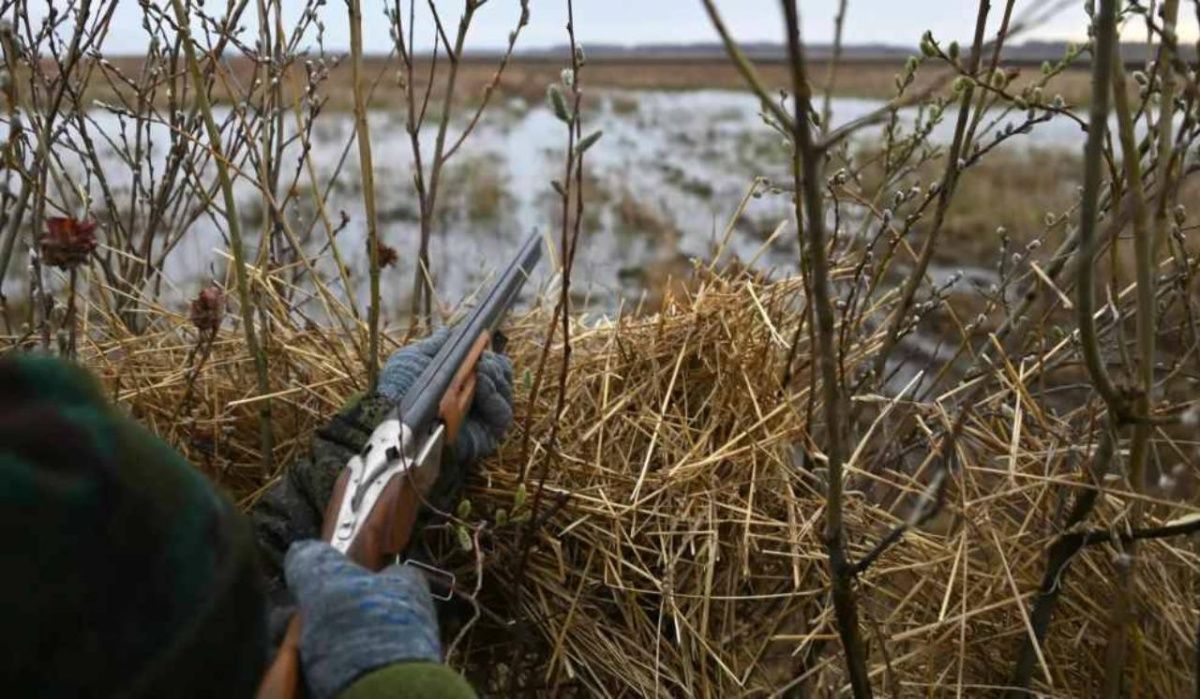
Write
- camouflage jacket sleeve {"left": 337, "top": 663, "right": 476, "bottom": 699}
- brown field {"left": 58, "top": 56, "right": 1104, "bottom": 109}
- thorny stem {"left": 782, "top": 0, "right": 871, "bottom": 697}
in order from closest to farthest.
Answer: thorny stem {"left": 782, "top": 0, "right": 871, "bottom": 697} → camouflage jacket sleeve {"left": 337, "top": 663, "right": 476, "bottom": 699} → brown field {"left": 58, "top": 56, "right": 1104, "bottom": 109}

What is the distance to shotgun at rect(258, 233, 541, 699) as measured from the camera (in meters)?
1.47

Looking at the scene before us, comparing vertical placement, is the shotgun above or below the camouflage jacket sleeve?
above

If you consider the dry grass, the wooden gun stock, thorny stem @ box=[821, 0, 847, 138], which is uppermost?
thorny stem @ box=[821, 0, 847, 138]

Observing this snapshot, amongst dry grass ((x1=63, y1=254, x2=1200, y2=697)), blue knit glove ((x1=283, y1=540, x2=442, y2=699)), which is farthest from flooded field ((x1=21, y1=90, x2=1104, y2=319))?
blue knit glove ((x1=283, y1=540, x2=442, y2=699))

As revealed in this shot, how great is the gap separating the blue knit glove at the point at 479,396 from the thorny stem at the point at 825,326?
60cm

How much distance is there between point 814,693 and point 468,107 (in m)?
26.2

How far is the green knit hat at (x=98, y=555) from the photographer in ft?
2.71

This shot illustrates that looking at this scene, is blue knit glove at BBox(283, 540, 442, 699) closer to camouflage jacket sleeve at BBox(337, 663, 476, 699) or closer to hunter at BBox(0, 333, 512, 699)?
camouflage jacket sleeve at BBox(337, 663, 476, 699)

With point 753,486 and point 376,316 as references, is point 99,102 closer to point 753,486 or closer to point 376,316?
point 376,316

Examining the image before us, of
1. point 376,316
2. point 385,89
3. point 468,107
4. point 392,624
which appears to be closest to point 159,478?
point 392,624

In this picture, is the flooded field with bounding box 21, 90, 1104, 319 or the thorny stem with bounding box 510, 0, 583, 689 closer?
the thorny stem with bounding box 510, 0, 583, 689

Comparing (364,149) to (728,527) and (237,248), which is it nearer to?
(237,248)

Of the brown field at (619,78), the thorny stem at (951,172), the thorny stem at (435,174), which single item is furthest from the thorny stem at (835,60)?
the brown field at (619,78)

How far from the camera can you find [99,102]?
7.42ft
